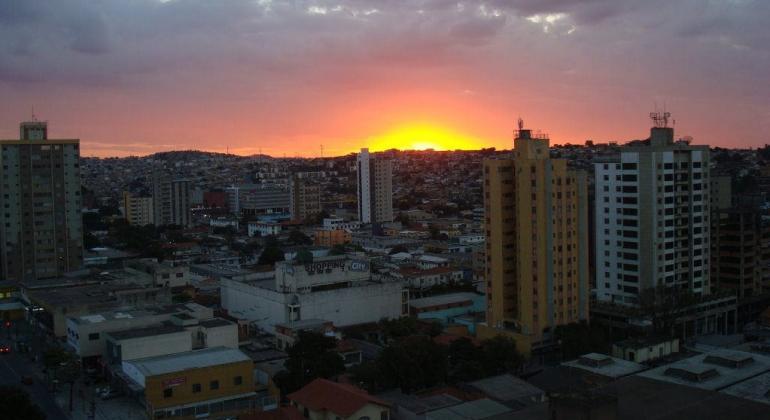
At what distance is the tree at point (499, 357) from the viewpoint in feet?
79.7

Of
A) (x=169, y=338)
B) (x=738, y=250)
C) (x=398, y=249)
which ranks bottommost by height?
(x=169, y=338)

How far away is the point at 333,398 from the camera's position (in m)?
19.3

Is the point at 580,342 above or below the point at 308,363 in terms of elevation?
below

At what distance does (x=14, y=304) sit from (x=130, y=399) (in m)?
15.7

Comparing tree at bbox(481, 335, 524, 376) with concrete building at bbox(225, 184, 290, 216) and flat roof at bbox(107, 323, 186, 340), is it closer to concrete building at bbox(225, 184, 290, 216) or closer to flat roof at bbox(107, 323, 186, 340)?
flat roof at bbox(107, 323, 186, 340)

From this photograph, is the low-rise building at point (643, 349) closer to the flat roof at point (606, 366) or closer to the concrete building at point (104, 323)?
the flat roof at point (606, 366)

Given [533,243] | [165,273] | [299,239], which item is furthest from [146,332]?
[299,239]

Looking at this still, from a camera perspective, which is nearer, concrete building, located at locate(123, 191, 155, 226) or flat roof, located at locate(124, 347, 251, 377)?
flat roof, located at locate(124, 347, 251, 377)

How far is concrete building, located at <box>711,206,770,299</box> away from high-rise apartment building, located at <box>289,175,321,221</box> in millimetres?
54245

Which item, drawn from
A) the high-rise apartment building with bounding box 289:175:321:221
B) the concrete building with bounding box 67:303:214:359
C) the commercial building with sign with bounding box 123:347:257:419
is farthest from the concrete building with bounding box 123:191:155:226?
the commercial building with sign with bounding box 123:347:257:419

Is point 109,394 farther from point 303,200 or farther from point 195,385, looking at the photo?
point 303,200

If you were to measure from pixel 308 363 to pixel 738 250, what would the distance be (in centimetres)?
1979

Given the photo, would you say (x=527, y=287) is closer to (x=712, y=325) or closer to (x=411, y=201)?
(x=712, y=325)

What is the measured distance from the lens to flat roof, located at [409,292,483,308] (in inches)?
1374
